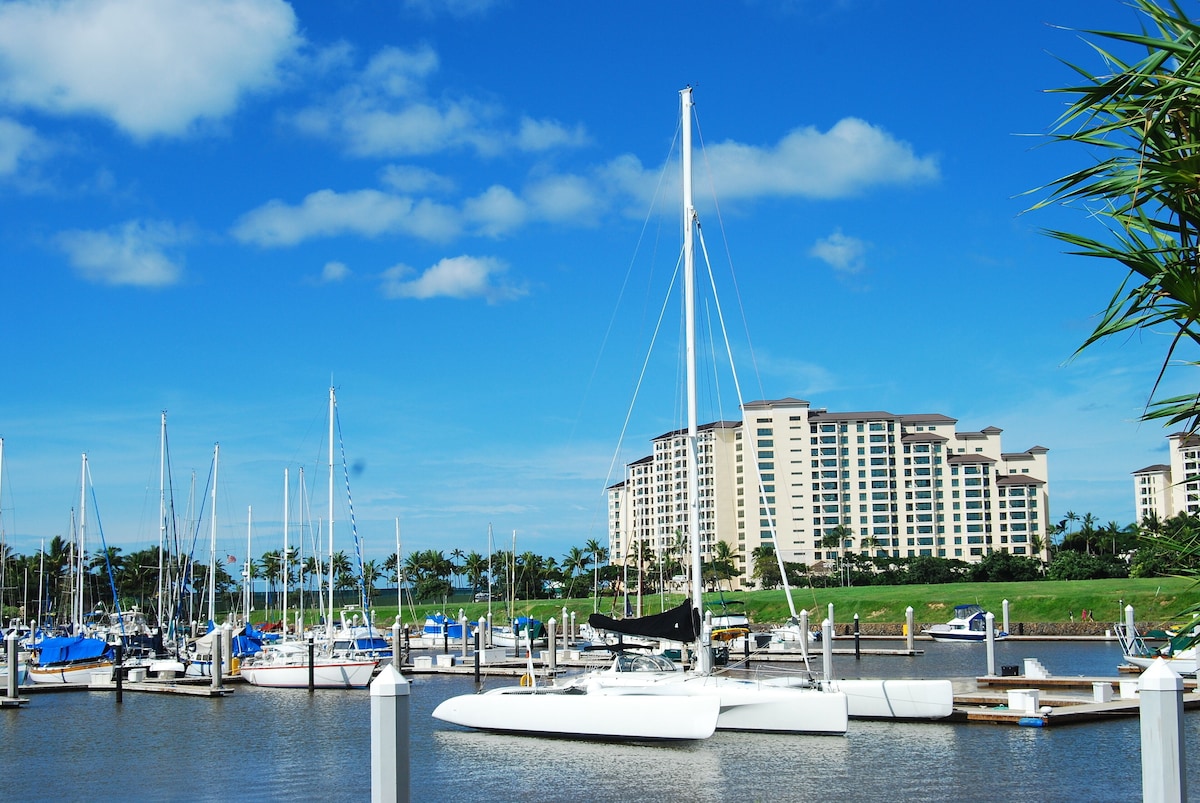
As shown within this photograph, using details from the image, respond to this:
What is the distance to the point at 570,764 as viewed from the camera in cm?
2675

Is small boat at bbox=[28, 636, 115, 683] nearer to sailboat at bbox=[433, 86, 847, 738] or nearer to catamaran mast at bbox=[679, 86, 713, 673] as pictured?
sailboat at bbox=[433, 86, 847, 738]

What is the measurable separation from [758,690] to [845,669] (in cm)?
2532

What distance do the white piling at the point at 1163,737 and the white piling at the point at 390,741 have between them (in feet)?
19.4

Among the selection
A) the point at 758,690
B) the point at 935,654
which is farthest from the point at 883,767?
the point at 935,654

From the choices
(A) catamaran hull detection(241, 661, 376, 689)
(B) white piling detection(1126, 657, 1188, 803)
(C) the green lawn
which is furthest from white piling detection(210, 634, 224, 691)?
(B) white piling detection(1126, 657, 1188, 803)

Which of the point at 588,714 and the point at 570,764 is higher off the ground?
the point at 588,714

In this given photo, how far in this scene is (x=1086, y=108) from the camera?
27.2 feet

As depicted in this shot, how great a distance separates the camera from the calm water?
23.0 metres

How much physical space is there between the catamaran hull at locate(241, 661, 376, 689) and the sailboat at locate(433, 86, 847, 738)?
58.9 ft

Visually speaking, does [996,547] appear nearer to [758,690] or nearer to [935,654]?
[935,654]

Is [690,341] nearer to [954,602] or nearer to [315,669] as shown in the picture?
[315,669]

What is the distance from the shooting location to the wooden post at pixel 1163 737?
9.15m

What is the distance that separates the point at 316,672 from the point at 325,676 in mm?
420

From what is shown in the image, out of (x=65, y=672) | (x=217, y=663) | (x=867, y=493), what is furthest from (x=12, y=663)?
(x=867, y=493)
